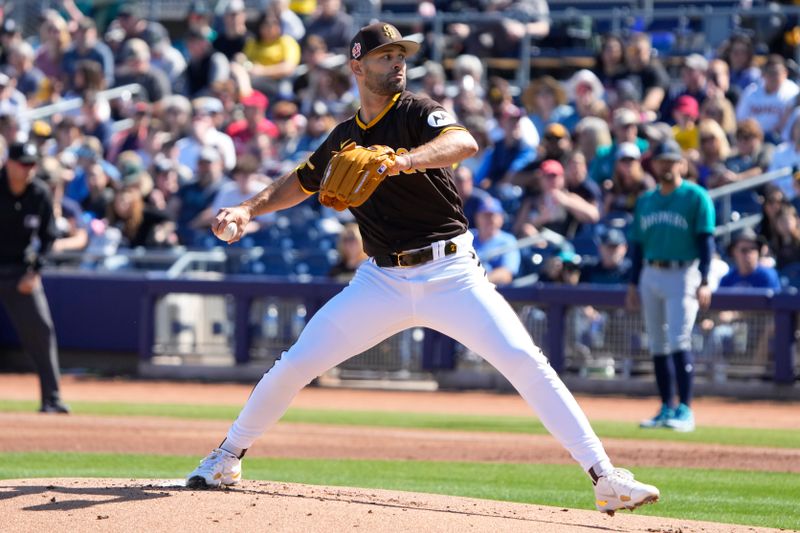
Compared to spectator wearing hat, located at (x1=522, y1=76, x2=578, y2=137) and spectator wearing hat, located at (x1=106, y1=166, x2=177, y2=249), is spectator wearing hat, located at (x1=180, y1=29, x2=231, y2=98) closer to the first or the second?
spectator wearing hat, located at (x1=106, y1=166, x2=177, y2=249)

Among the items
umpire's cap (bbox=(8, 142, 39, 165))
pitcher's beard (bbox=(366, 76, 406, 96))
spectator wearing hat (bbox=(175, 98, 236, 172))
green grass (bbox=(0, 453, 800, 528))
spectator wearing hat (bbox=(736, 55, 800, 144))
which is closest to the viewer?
pitcher's beard (bbox=(366, 76, 406, 96))

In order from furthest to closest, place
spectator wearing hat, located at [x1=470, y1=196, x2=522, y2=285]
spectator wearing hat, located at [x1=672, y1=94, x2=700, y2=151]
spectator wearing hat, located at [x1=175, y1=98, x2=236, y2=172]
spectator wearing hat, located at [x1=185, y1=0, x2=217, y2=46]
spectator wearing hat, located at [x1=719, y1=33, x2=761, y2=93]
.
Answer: spectator wearing hat, located at [x1=185, y1=0, x2=217, y2=46] → spectator wearing hat, located at [x1=175, y1=98, x2=236, y2=172] → spectator wearing hat, located at [x1=719, y1=33, x2=761, y2=93] → spectator wearing hat, located at [x1=672, y1=94, x2=700, y2=151] → spectator wearing hat, located at [x1=470, y1=196, x2=522, y2=285]

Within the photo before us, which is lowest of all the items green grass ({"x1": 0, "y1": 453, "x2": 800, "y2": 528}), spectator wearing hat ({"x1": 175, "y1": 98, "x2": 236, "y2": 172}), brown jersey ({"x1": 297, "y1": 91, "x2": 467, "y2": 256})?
green grass ({"x1": 0, "y1": 453, "x2": 800, "y2": 528})

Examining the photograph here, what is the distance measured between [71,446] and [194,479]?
3509mm

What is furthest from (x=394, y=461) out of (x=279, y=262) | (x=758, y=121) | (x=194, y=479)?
(x=758, y=121)

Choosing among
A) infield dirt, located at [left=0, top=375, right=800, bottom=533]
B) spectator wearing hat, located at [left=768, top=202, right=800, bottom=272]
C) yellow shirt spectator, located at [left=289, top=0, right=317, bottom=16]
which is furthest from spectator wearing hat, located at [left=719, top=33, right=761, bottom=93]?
yellow shirt spectator, located at [left=289, top=0, right=317, bottom=16]

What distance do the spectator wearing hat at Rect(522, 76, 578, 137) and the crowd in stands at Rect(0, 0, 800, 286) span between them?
0.08 feet

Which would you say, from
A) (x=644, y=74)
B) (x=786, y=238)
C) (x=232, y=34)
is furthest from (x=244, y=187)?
(x=786, y=238)

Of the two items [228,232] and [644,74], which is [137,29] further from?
[228,232]

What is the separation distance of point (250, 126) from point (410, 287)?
501 inches

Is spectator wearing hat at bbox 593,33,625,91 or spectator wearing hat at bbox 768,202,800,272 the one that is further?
spectator wearing hat at bbox 593,33,625,91

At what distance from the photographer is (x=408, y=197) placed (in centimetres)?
589

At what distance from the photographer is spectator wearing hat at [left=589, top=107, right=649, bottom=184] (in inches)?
587

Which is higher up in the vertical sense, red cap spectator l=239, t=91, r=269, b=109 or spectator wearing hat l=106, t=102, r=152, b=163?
red cap spectator l=239, t=91, r=269, b=109
